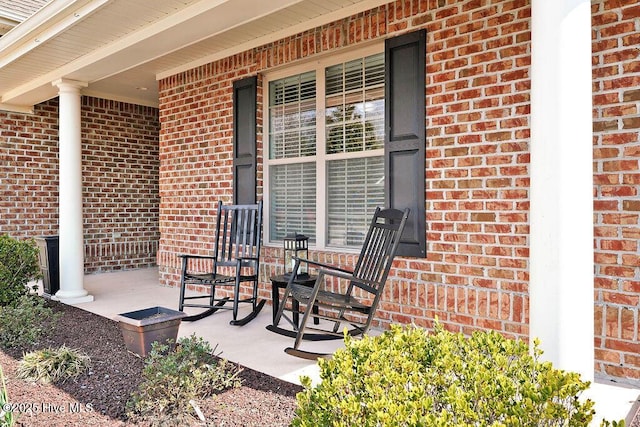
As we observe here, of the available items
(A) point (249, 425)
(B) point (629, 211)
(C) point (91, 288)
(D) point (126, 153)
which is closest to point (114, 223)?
(D) point (126, 153)

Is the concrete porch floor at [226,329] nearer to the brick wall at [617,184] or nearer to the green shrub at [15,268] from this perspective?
the green shrub at [15,268]

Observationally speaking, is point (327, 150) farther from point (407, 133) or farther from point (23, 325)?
point (23, 325)

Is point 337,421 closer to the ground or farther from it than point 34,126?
closer to the ground

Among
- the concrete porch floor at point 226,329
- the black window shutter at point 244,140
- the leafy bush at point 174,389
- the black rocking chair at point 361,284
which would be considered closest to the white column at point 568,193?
the concrete porch floor at point 226,329

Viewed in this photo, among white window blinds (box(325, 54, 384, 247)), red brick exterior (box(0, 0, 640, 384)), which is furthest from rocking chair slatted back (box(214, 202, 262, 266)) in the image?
white window blinds (box(325, 54, 384, 247))

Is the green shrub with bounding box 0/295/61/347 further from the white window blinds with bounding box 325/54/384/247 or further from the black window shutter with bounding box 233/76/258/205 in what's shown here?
the white window blinds with bounding box 325/54/384/247

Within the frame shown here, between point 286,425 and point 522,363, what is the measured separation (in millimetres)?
1240

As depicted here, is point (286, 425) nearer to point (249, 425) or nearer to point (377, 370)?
point (249, 425)

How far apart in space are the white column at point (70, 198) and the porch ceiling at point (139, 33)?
1.09ft

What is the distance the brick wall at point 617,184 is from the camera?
2.69 meters

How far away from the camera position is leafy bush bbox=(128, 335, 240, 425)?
229 centimetres

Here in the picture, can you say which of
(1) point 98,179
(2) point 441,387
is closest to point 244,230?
(2) point 441,387

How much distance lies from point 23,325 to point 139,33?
2.56m

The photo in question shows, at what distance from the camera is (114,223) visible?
7465mm
